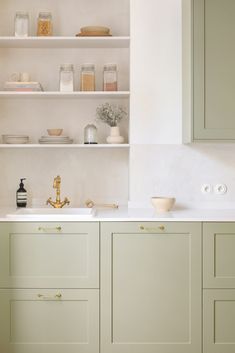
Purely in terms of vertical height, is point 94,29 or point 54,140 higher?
point 94,29

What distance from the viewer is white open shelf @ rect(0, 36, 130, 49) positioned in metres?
3.54

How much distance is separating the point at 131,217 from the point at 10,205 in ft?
3.44

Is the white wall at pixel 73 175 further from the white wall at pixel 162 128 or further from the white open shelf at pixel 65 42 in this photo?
the white open shelf at pixel 65 42

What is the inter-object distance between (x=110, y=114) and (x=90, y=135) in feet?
0.64

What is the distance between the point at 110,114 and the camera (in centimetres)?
367

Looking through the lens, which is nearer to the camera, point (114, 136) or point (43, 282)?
point (43, 282)

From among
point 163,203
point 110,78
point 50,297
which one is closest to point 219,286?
point 163,203

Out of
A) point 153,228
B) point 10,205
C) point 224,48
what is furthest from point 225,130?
point 10,205

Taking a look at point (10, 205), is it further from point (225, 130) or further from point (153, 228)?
point (225, 130)

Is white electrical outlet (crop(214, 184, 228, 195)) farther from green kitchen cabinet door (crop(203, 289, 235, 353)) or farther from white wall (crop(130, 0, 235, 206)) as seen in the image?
green kitchen cabinet door (crop(203, 289, 235, 353))

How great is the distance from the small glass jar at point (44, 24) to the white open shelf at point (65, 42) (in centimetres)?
6

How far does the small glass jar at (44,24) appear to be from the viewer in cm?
362

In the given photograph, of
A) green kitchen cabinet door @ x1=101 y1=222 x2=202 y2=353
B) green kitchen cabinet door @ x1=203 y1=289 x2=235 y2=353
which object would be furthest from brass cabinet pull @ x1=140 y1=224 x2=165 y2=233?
green kitchen cabinet door @ x1=203 y1=289 x2=235 y2=353

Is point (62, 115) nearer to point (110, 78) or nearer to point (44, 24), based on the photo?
point (110, 78)
